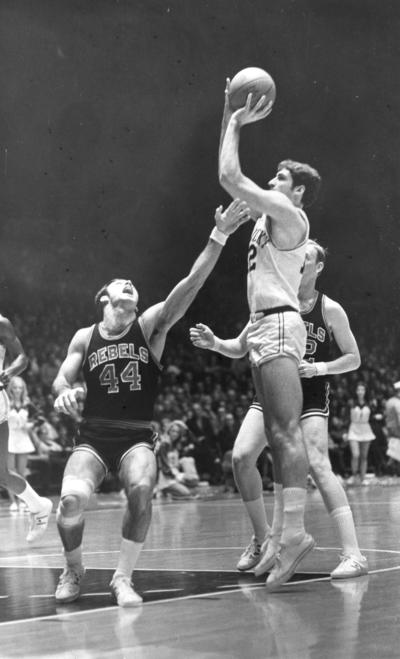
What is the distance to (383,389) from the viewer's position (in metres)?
21.1

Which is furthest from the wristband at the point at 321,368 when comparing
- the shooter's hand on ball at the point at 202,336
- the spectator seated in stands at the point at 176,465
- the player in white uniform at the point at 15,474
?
the spectator seated in stands at the point at 176,465

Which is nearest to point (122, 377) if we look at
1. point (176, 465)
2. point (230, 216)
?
point (230, 216)

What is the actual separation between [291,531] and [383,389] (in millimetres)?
16200

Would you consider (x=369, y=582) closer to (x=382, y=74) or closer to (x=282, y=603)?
(x=282, y=603)

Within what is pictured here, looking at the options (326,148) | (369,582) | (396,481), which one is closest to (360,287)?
(326,148)

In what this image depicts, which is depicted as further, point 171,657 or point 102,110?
point 102,110

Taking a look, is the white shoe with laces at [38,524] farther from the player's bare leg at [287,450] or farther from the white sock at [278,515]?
the player's bare leg at [287,450]

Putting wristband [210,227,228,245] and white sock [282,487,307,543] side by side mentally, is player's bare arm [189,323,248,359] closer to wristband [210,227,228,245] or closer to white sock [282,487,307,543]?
wristband [210,227,228,245]

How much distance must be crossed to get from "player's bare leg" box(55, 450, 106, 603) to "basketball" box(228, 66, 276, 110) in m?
1.88

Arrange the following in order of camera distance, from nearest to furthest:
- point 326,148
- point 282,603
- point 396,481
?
point 282,603 < point 396,481 < point 326,148

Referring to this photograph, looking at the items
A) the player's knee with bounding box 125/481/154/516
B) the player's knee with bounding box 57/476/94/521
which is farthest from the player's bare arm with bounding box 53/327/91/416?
the player's knee with bounding box 125/481/154/516

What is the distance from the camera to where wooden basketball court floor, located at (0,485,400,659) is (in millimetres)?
4051

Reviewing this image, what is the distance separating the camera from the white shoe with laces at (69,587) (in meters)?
5.32

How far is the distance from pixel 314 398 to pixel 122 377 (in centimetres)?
118
